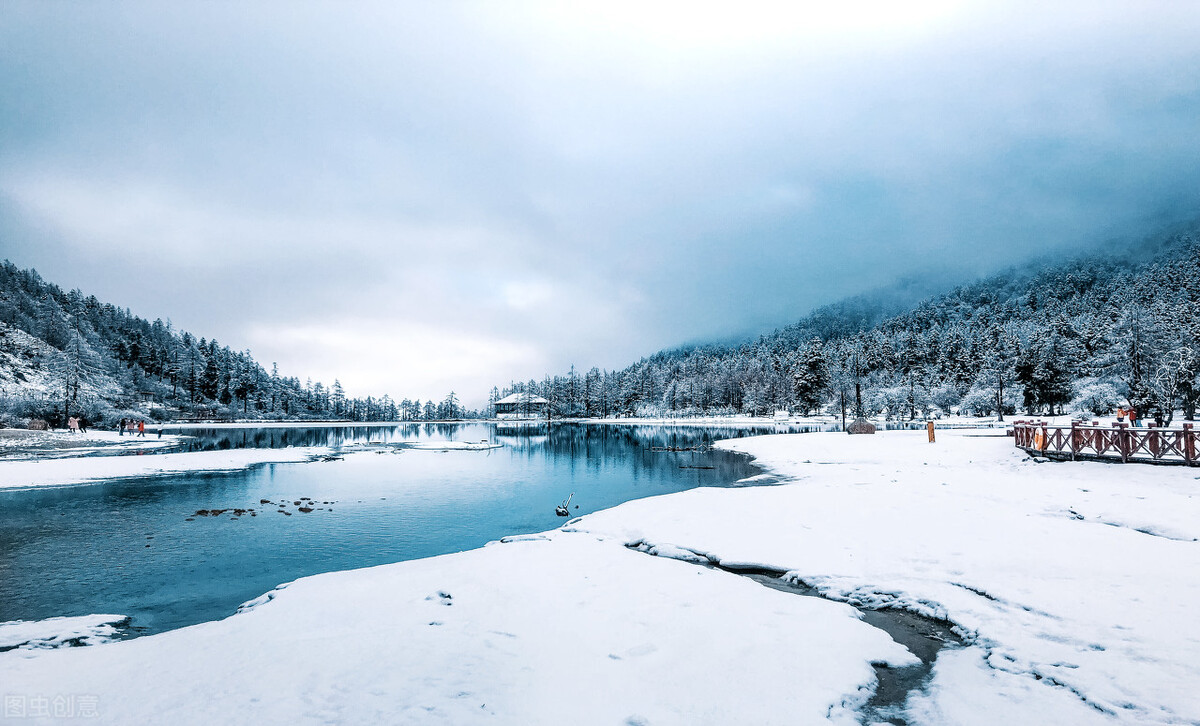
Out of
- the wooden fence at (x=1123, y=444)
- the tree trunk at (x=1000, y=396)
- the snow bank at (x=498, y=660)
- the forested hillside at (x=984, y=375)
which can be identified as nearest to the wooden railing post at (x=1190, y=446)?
the wooden fence at (x=1123, y=444)

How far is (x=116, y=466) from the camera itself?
33.3 metres

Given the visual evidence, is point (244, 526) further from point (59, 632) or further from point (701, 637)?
point (701, 637)

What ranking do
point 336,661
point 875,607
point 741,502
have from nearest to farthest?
point 336,661 < point 875,607 < point 741,502

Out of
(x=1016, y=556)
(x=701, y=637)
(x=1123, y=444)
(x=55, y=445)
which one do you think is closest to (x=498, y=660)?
(x=701, y=637)

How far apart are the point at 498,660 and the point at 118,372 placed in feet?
565

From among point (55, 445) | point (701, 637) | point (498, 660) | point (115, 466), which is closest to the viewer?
point (498, 660)

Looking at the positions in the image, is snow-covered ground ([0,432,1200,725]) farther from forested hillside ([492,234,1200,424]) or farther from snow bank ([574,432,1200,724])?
forested hillside ([492,234,1200,424])

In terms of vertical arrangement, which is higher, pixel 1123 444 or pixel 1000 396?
pixel 1000 396

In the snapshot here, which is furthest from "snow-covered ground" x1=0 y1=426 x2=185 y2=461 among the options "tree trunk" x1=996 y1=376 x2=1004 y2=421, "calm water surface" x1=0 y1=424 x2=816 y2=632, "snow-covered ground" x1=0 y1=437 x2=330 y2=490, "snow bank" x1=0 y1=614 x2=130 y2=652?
"tree trunk" x1=996 y1=376 x2=1004 y2=421

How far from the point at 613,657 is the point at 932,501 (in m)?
15.0

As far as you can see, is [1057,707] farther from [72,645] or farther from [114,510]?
[114,510]

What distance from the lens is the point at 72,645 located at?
8.48 m

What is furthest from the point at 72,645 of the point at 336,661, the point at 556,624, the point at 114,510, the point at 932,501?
the point at 932,501

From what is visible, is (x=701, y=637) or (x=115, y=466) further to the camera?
(x=115, y=466)
